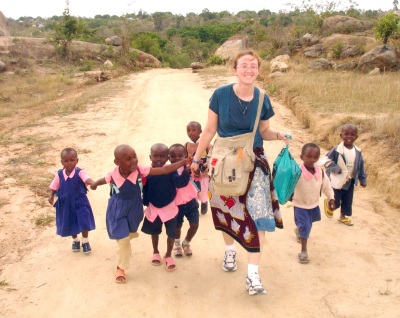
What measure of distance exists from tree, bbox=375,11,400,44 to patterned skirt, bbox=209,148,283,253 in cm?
1491

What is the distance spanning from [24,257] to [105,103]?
28.5ft

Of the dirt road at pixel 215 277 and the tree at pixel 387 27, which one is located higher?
the tree at pixel 387 27

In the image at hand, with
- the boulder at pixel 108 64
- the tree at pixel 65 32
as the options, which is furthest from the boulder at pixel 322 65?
the tree at pixel 65 32

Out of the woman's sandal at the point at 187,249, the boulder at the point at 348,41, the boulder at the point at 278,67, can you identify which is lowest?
the woman's sandal at the point at 187,249

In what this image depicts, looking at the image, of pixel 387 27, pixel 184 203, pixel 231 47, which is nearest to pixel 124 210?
pixel 184 203

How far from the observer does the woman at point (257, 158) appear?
3.37 metres

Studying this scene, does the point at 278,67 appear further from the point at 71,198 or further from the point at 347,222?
the point at 71,198

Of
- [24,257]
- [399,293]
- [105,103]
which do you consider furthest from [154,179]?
[105,103]

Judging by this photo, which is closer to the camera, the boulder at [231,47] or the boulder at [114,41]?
the boulder at [231,47]

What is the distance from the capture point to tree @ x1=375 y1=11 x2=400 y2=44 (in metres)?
16.0

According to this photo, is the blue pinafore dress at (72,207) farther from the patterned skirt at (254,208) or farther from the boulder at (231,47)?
the boulder at (231,47)

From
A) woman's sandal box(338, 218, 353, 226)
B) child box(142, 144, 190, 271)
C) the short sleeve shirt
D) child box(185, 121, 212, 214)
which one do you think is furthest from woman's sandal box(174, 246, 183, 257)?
woman's sandal box(338, 218, 353, 226)

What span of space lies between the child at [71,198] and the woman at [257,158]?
1.28 m

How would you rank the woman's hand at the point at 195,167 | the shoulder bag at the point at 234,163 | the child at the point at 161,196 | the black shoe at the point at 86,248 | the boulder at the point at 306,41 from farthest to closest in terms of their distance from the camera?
the boulder at the point at 306,41 → the black shoe at the point at 86,248 → the child at the point at 161,196 → the woman's hand at the point at 195,167 → the shoulder bag at the point at 234,163
